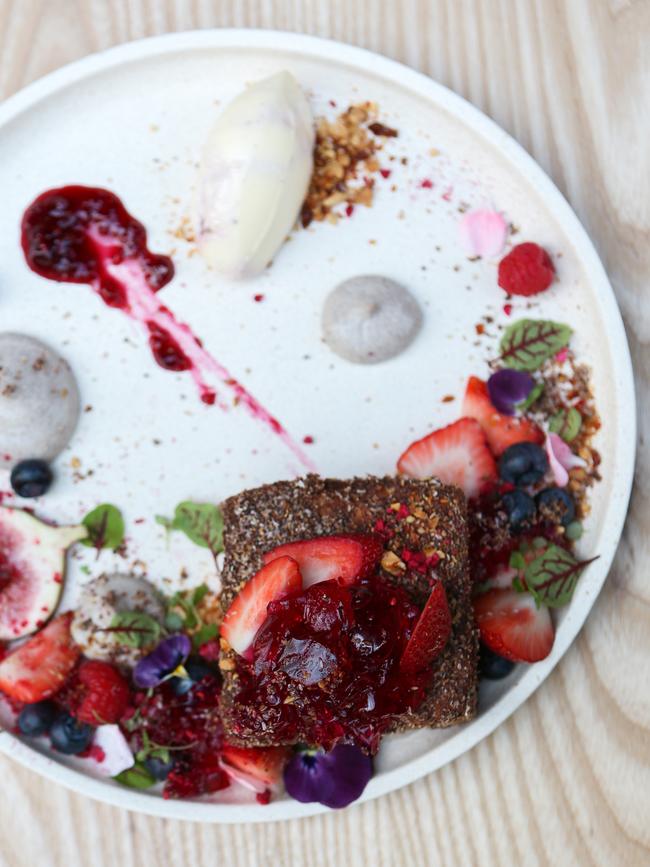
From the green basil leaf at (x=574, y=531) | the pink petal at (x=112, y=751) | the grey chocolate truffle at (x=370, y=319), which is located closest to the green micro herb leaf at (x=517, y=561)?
the green basil leaf at (x=574, y=531)

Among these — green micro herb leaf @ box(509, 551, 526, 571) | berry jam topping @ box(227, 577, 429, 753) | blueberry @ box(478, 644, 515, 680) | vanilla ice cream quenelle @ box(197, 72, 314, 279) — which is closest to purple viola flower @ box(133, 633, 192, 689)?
berry jam topping @ box(227, 577, 429, 753)

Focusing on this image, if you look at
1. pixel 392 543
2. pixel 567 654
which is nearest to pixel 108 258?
pixel 392 543

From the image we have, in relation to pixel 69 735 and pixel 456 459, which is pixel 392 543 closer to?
pixel 456 459

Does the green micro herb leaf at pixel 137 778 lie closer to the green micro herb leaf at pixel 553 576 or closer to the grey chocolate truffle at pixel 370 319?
the green micro herb leaf at pixel 553 576

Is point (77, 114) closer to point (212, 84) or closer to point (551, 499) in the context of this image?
point (212, 84)

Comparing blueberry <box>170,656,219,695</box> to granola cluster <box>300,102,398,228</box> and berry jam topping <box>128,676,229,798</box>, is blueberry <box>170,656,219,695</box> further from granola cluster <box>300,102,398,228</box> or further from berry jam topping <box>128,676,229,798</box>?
granola cluster <box>300,102,398,228</box>

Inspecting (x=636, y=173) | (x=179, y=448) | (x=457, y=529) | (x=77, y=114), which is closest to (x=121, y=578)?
(x=179, y=448)
